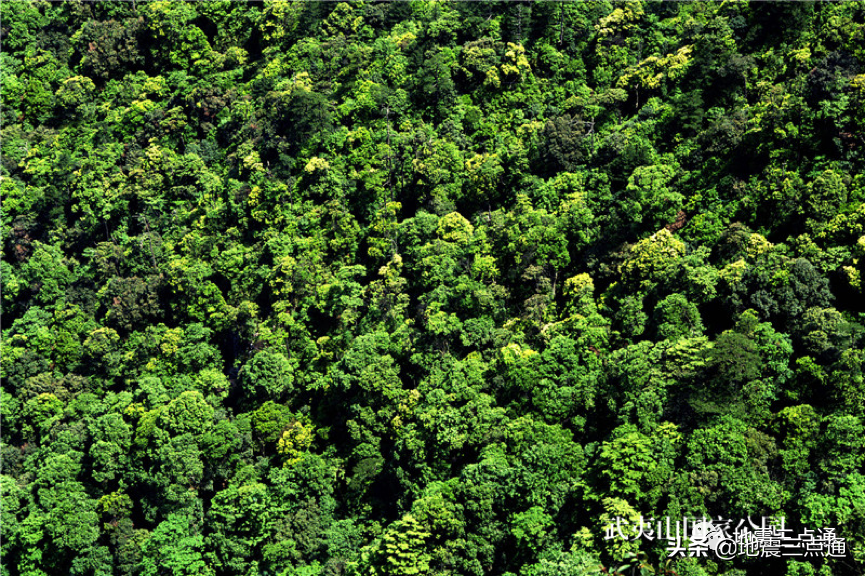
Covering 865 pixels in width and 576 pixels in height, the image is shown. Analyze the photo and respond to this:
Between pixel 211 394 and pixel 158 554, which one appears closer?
pixel 158 554

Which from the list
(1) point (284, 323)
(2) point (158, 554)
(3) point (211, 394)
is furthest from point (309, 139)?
(2) point (158, 554)

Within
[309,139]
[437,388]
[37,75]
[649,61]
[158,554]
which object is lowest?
[158,554]

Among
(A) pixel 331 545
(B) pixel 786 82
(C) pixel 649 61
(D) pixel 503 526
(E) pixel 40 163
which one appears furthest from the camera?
(E) pixel 40 163

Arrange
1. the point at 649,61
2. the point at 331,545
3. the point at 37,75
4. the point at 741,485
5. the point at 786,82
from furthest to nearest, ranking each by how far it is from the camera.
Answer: the point at 37,75, the point at 649,61, the point at 786,82, the point at 331,545, the point at 741,485

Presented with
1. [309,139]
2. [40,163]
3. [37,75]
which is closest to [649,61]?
[309,139]

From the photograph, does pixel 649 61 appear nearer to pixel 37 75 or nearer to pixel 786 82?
pixel 786 82

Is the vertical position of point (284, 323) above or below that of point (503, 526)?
above

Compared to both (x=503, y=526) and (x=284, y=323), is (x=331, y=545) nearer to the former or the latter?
(x=503, y=526)
